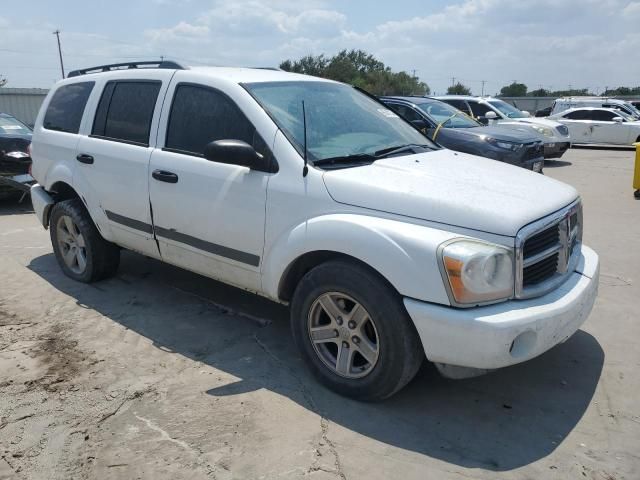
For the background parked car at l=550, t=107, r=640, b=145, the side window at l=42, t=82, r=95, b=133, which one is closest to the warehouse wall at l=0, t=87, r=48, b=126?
the background parked car at l=550, t=107, r=640, b=145

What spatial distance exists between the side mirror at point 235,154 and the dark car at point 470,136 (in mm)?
6325

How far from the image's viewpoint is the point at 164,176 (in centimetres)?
418

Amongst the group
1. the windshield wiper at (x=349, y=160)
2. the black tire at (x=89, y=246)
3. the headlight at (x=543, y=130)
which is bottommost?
the black tire at (x=89, y=246)

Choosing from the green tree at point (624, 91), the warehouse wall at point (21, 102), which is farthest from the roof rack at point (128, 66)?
the green tree at point (624, 91)

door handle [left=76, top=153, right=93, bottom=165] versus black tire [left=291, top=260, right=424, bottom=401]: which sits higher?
door handle [left=76, top=153, right=93, bottom=165]

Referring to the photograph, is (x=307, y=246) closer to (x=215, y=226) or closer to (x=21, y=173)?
(x=215, y=226)

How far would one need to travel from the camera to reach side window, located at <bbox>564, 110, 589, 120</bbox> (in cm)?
2002

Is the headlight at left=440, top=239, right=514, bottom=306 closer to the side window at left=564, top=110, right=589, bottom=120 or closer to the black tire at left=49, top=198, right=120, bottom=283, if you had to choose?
the black tire at left=49, top=198, right=120, bottom=283

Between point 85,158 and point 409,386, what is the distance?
333 centimetres

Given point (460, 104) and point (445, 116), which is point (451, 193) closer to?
point (445, 116)

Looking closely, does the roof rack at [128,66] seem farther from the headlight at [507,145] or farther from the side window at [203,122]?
the headlight at [507,145]

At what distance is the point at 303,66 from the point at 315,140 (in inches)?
2675

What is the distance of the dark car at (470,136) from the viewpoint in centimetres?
995

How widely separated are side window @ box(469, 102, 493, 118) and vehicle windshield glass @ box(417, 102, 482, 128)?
4147 millimetres
